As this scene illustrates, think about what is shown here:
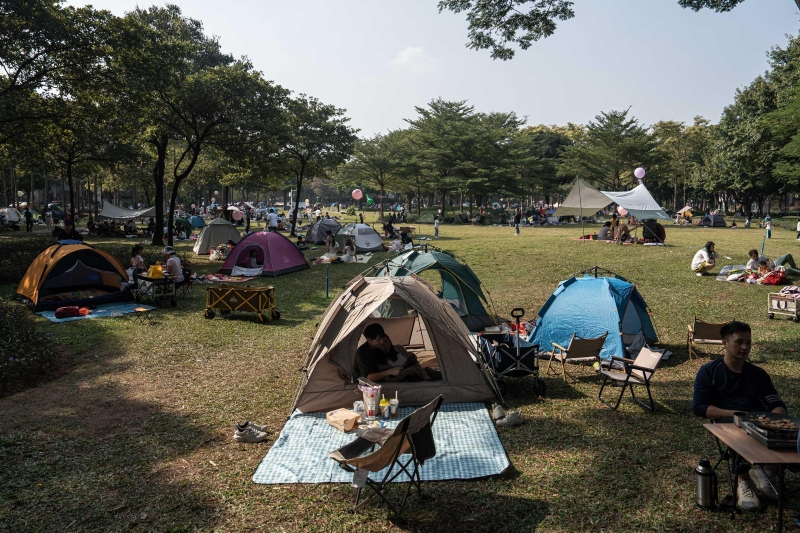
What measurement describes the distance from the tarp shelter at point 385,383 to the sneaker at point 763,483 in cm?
334

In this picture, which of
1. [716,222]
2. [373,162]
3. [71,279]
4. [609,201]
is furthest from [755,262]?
[373,162]

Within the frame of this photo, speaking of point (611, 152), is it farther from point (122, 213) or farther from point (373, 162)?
point (122, 213)

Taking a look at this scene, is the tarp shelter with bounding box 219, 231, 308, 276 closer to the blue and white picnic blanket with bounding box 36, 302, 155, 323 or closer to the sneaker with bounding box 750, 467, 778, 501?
the blue and white picnic blanket with bounding box 36, 302, 155, 323

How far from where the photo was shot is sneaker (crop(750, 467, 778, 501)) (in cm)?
475

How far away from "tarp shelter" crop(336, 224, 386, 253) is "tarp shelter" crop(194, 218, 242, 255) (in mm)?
4864

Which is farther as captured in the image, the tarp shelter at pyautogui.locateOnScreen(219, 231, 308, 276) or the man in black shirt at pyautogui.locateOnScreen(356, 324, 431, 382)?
the tarp shelter at pyautogui.locateOnScreen(219, 231, 308, 276)

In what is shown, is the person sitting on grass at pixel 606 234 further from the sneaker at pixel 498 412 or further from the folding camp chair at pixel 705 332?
the sneaker at pixel 498 412

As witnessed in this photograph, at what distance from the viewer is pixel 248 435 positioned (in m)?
6.41

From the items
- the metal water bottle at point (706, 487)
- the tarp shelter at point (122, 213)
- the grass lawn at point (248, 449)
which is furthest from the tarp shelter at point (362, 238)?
the metal water bottle at point (706, 487)

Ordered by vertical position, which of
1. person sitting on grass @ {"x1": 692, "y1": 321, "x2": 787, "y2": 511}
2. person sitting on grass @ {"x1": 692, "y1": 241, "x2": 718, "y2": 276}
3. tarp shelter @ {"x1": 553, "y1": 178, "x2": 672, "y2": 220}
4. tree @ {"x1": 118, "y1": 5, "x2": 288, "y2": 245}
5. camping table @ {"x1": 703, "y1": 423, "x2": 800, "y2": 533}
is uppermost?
tree @ {"x1": 118, "y1": 5, "x2": 288, "y2": 245}

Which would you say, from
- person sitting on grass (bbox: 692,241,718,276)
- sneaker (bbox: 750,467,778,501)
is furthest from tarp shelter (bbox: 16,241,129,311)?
person sitting on grass (bbox: 692,241,718,276)

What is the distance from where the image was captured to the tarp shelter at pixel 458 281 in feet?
38.4

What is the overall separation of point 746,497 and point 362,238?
21.8 m

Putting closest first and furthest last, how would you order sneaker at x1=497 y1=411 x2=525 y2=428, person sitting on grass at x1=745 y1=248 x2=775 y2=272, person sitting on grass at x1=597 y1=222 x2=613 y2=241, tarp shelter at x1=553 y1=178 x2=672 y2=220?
sneaker at x1=497 y1=411 x2=525 y2=428 < person sitting on grass at x1=745 y1=248 x2=775 y2=272 < tarp shelter at x1=553 y1=178 x2=672 y2=220 < person sitting on grass at x1=597 y1=222 x2=613 y2=241
